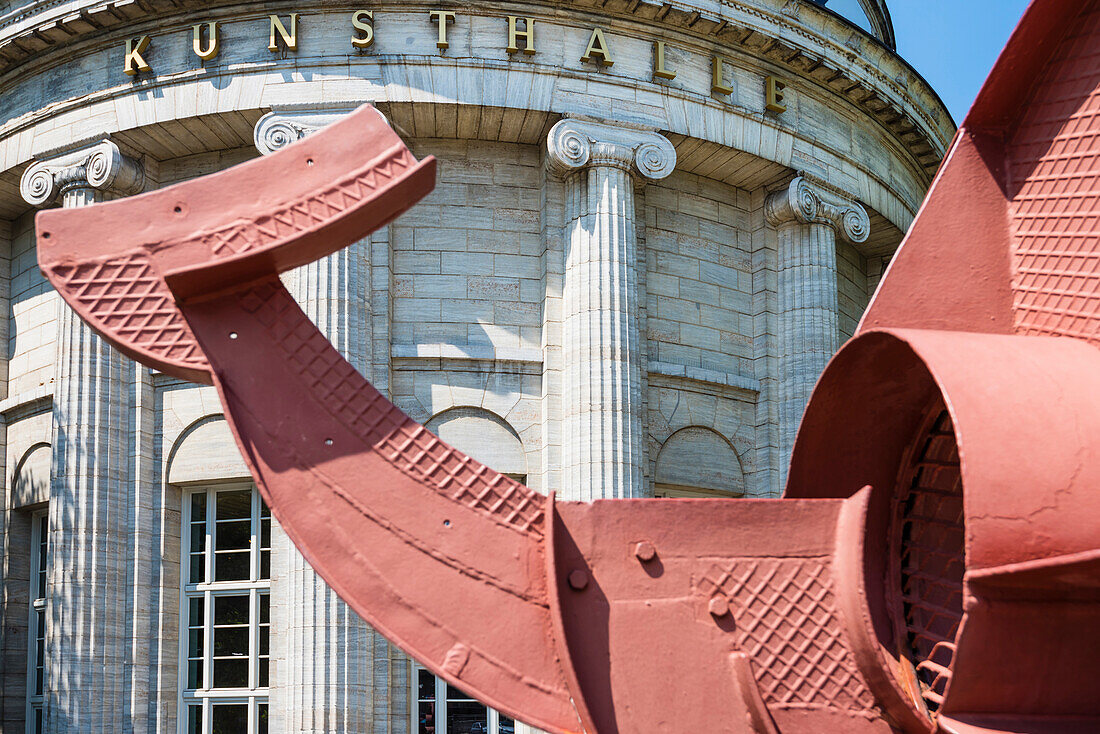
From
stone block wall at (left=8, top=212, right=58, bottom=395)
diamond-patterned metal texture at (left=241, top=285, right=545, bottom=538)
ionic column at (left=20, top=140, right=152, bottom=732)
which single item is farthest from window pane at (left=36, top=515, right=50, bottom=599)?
diamond-patterned metal texture at (left=241, top=285, right=545, bottom=538)

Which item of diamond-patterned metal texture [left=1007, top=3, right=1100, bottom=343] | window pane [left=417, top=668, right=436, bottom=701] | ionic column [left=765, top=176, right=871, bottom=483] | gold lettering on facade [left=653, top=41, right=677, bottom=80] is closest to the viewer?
diamond-patterned metal texture [left=1007, top=3, right=1100, bottom=343]

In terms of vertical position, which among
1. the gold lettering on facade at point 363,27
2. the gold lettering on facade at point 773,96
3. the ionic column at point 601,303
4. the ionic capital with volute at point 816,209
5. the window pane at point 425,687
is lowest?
the window pane at point 425,687

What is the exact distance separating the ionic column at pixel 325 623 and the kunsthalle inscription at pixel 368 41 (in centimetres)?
105

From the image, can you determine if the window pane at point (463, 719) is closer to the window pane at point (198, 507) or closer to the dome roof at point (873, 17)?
the window pane at point (198, 507)

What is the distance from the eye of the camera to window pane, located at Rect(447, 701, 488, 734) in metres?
16.2

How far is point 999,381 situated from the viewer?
3479mm

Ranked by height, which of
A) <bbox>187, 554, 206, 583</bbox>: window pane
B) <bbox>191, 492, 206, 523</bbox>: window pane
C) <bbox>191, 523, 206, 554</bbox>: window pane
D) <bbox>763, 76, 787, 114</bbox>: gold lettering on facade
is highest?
<bbox>763, 76, 787, 114</bbox>: gold lettering on facade

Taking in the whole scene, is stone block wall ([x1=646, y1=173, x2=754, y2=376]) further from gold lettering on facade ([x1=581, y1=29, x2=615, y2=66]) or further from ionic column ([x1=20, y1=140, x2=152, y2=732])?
ionic column ([x1=20, y1=140, x2=152, y2=732])

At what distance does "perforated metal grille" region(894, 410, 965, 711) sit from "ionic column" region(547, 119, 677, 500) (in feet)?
38.0

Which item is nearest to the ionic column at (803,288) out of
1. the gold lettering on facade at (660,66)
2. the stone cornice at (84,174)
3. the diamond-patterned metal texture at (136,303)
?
the gold lettering on facade at (660,66)

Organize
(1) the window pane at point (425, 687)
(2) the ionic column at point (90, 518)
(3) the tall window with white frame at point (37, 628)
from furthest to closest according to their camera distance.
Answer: (3) the tall window with white frame at point (37, 628) < (1) the window pane at point (425, 687) < (2) the ionic column at point (90, 518)

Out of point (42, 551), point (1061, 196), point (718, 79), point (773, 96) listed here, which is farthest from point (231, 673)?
point (1061, 196)

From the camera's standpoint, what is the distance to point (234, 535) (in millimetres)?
17016

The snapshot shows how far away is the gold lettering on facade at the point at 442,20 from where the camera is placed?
16.5m
